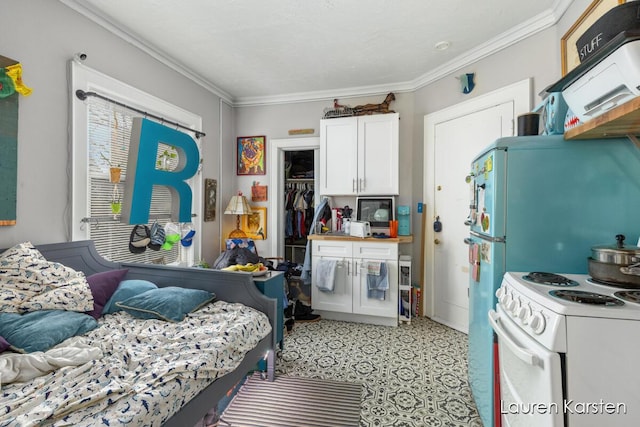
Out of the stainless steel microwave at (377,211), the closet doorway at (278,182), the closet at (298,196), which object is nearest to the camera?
the stainless steel microwave at (377,211)

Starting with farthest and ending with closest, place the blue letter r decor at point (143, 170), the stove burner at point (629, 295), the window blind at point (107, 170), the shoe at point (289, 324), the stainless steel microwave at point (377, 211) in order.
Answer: the stainless steel microwave at point (377, 211) < the shoe at point (289, 324) < the blue letter r decor at point (143, 170) < the window blind at point (107, 170) < the stove burner at point (629, 295)

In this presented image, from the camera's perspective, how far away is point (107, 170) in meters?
2.39

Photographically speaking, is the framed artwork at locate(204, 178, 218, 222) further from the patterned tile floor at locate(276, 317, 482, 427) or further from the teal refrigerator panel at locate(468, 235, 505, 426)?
the teal refrigerator panel at locate(468, 235, 505, 426)

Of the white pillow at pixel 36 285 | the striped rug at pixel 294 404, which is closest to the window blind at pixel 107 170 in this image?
the white pillow at pixel 36 285

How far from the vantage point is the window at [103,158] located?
6.96 ft

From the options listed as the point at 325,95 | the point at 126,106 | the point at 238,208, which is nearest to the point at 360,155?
the point at 325,95

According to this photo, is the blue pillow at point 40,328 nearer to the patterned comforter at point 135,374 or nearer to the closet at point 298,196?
the patterned comforter at point 135,374

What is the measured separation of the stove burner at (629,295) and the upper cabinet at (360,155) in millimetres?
2346

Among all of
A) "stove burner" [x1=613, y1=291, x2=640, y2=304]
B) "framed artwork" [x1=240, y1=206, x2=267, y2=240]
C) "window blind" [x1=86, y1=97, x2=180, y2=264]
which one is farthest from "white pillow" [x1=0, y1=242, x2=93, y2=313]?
"stove burner" [x1=613, y1=291, x2=640, y2=304]

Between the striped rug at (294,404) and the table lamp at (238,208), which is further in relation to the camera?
the table lamp at (238,208)

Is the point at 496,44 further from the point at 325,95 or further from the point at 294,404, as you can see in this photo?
the point at 294,404

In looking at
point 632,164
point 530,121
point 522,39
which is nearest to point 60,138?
point 530,121

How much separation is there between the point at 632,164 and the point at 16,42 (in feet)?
11.1

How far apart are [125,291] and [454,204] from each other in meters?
3.01
